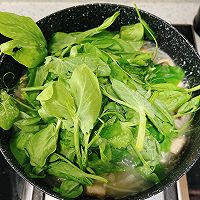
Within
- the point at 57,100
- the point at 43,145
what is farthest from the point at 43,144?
the point at 57,100

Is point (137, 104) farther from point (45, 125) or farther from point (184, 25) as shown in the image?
point (184, 25)

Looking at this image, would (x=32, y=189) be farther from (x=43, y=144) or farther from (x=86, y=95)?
(x=86, y=95)

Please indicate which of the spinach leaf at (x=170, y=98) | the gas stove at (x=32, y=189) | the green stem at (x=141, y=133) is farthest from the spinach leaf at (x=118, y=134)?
the gas stove at (x=32, y=189)

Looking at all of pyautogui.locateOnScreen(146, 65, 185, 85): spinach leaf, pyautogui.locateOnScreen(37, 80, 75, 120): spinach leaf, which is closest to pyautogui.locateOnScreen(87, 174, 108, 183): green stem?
pyautogui.locateOnScreen(37, 80, 75, 120): spinach leaf

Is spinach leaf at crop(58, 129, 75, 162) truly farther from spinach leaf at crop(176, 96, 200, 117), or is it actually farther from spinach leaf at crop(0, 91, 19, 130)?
spinach leaf at crop(176, 96, 200, 117)

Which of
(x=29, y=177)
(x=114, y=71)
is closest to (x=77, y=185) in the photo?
(x=29, y=177)

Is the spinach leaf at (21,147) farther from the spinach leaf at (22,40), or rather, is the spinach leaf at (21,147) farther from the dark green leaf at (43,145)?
the spinach leaf at (22,40)
